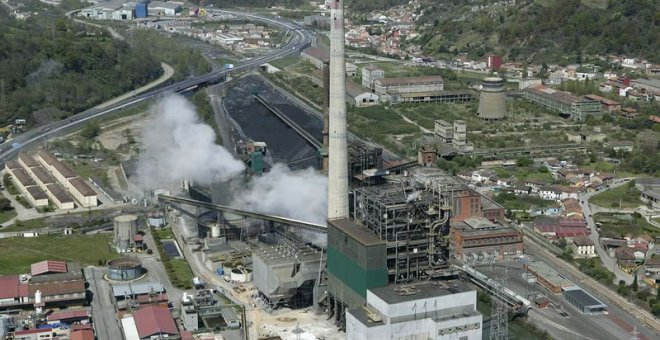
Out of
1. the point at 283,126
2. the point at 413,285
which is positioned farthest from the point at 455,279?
the point at 283,126

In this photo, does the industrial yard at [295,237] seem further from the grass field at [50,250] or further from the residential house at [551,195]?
the residential house at [551,195]

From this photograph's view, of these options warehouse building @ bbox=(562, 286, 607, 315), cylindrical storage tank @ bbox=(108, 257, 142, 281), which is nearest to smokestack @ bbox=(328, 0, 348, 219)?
cylindrical storage tank @ bbox=(108, 257, 142, 281)

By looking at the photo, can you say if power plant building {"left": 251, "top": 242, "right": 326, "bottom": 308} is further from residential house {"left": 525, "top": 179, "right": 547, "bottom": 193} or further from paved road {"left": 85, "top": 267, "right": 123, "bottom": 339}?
residential house {"left": 525, "top": 179, "right": 547, "bottom": 193}

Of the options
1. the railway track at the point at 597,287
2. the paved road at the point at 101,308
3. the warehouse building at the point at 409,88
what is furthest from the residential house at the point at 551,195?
the warehouse building at the point at 409,88

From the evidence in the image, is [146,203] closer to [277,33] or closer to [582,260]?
[582,260]

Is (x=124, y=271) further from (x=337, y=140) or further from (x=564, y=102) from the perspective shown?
(x=564, y=102)

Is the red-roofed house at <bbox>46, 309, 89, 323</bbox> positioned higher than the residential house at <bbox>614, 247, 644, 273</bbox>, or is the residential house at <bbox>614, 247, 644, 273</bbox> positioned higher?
the red-roofed house at <bbox>46, 309, 89, 323</bbox>
